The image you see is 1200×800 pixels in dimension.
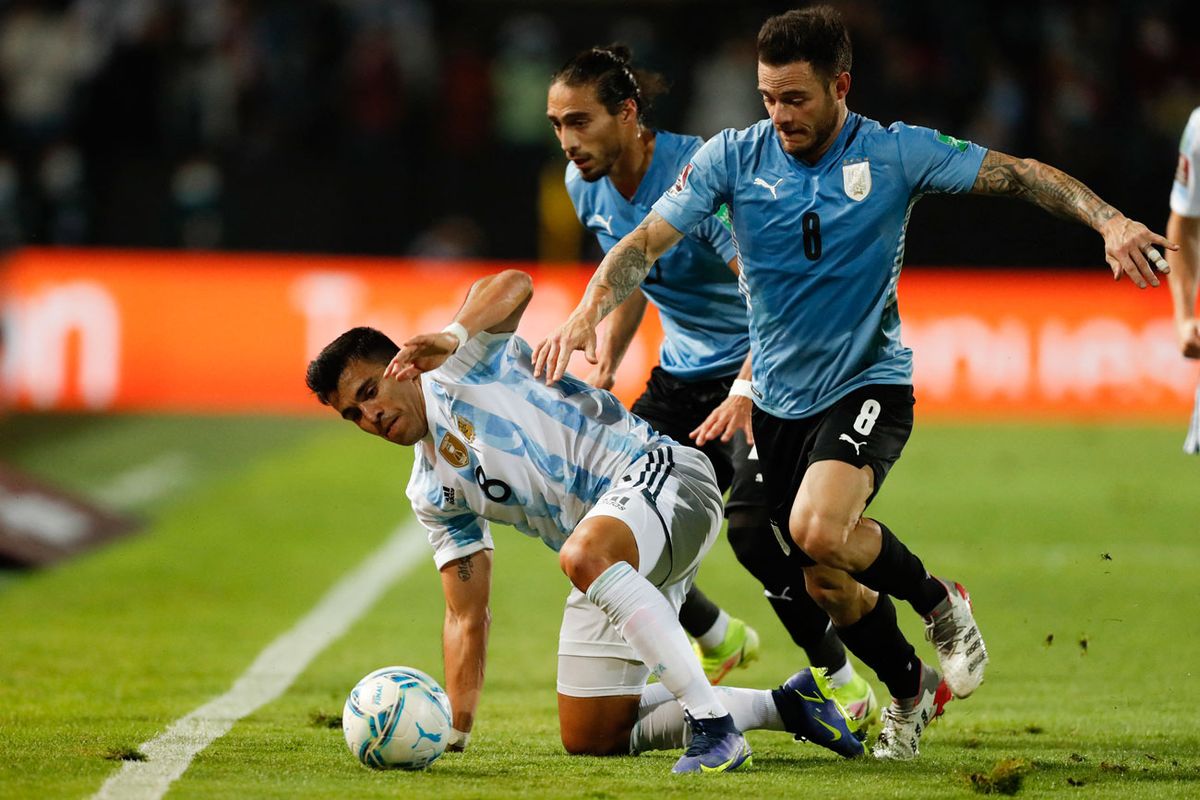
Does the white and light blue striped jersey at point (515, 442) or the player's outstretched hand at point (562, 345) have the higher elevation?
the player's outstretched hand at point (562, 345)

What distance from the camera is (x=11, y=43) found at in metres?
20.0

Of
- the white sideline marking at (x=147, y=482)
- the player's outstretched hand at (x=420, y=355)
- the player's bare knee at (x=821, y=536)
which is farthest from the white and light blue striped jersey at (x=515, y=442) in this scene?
the white sideline marking at (x=147, y=482)

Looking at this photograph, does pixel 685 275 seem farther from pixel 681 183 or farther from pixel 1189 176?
pixel 1189 176

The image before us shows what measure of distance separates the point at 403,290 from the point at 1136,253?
13.4 m

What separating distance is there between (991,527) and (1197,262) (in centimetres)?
608

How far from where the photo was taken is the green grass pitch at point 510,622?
5.19m

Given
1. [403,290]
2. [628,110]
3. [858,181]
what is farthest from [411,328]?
[858,181]

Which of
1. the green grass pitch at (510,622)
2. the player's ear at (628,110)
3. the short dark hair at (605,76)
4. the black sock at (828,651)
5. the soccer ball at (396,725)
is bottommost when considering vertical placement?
the green grass pitch at (510,622)

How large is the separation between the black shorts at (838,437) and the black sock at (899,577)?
0.60ft

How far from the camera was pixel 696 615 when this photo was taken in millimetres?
6945

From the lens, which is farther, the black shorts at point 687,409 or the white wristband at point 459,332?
the black shorts at point 687,409

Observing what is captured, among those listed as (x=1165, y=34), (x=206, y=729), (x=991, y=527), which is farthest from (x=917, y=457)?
(x=206, y=729)

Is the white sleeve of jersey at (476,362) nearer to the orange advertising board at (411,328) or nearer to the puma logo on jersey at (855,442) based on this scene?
the puma logo on jersey at (855,442)

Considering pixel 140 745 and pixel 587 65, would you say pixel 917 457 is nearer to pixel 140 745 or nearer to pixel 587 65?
pixel 587 65
